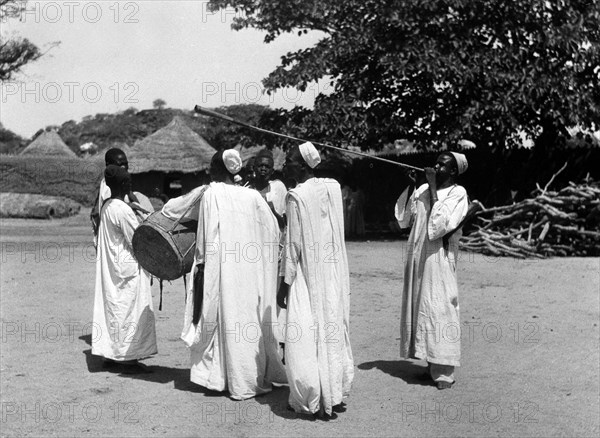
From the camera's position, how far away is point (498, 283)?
11.6 metres

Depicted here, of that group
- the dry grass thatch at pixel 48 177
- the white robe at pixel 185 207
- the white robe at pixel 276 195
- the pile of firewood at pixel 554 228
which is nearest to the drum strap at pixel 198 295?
the white robe at pixel 185 207

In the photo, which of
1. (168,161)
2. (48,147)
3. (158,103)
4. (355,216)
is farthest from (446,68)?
(158,103)

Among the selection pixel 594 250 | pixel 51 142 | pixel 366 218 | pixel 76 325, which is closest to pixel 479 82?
pixel 594 250

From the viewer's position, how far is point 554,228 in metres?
15.0

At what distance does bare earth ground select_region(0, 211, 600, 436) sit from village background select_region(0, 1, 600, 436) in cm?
2

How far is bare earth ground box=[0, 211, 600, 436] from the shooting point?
501cm

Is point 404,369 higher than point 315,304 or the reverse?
the reverse

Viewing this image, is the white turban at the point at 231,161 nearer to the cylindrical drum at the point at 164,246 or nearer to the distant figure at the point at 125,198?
the cylindrical drum at the point at 164,246

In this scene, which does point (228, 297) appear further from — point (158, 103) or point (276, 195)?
point (158, 103)

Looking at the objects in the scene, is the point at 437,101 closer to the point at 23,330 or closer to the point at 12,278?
the point at 12,278

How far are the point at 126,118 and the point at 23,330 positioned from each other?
5842 cm

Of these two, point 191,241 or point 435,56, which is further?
point 435,56

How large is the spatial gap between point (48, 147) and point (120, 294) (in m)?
36.5

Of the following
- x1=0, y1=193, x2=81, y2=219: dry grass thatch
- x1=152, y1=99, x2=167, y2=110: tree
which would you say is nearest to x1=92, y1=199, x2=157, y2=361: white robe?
x1=0, y1=193, x2=81, y2=219: dry grass thatch
